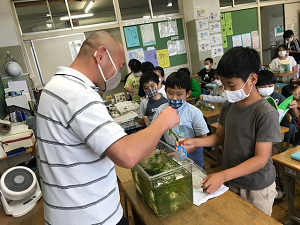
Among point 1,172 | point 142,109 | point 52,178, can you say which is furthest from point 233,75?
point 1,172

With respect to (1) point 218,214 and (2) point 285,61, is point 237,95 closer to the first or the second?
(1) point 218,214

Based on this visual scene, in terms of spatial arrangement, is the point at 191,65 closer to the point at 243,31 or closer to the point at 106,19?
the point at 243,31

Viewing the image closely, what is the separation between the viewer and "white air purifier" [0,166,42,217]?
279cm

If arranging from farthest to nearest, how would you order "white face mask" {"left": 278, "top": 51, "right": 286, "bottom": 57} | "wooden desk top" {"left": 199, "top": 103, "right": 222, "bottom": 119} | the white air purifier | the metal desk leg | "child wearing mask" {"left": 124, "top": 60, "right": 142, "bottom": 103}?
1. "white face mask" {"left": 278, "top": 51, "right": 286, "bottom": 57}
2. "child wearing mask" {"left": 124, "top": 60, "right": 142, "bottom": 103}
3. "wooden desk top" {"left": 199, "top": 103, "right": 222, "bottom": 119}
4. the white air purifier
5. the metal desk leg

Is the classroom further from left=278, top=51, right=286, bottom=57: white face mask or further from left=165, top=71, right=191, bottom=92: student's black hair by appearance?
left=278, top=51, right=286, bottom=57: white face mask

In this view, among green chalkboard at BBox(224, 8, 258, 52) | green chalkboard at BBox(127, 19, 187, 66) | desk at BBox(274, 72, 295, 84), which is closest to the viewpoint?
desk at BBox(274, 72, 295, 84)

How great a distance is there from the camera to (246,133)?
4.09 ft

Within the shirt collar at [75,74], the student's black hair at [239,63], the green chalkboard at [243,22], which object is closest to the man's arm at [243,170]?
the student's black hair at [239,63]

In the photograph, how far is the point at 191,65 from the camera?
611cm

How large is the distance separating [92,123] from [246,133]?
88 cm

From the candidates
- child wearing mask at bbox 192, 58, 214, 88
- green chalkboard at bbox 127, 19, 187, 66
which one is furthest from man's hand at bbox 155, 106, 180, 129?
green chalkboard at bbox 127, 19, 187, 66

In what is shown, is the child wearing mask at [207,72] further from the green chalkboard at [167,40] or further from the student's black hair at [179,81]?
the student's black hair at [179,81]

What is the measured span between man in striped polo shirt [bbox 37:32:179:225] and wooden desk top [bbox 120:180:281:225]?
6.6 inches

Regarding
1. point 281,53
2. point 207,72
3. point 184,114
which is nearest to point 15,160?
point 184,114
